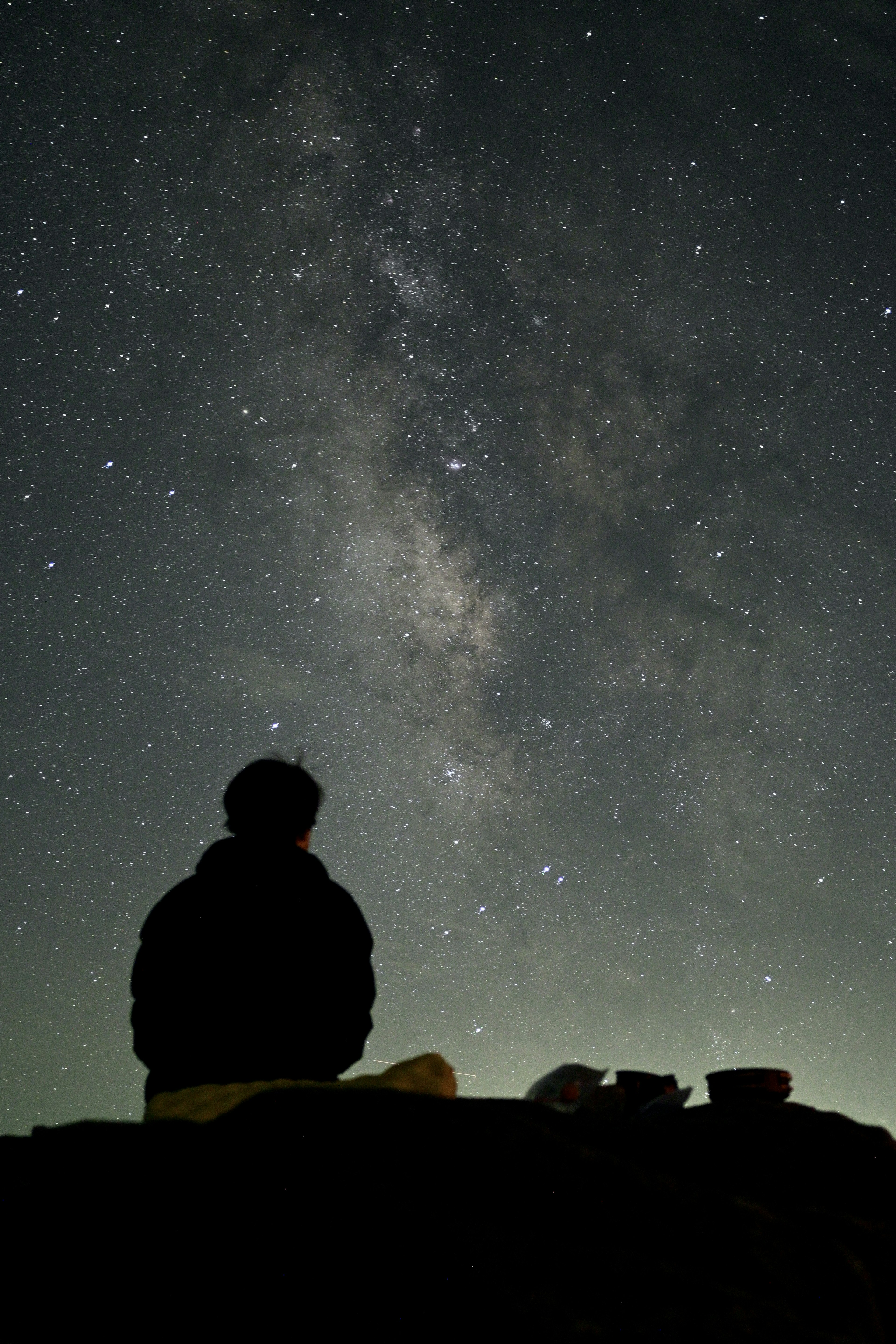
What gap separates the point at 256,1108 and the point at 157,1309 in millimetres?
254

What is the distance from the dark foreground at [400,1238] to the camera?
1016mm

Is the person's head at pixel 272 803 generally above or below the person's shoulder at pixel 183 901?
above

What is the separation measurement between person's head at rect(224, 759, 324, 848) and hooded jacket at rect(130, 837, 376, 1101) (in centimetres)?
14

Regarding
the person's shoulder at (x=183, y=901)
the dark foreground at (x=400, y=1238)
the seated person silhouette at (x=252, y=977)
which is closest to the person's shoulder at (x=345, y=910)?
the seated person silhouette at (x=252, y=977)

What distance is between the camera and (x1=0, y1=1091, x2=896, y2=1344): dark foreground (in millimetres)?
1016

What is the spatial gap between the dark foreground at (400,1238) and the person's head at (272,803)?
3.67 feet

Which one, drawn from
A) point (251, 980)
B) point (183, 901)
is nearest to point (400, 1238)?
point (251, 980)

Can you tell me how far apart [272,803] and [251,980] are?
51 cm

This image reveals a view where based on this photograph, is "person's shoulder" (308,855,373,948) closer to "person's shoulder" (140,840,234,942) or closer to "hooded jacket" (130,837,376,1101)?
"hooded jacket" (130,837,376,1101)

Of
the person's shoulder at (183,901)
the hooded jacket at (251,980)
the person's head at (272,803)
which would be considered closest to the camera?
the hooded jacket at (251,980)

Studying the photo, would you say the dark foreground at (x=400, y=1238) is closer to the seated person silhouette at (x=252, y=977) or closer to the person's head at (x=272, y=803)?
the seated person silhouette at (x=252, y=977)

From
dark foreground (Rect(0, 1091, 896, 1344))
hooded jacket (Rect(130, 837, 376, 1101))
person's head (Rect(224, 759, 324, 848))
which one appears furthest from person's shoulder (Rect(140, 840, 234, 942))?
dark foreground (Rect(0, 1091, 896, 1344))

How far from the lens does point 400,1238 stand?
1.07 meters

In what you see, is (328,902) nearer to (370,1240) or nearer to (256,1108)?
(256,1108)
